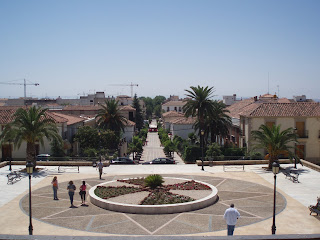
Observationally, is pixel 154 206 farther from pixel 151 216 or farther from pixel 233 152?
pixel 233 152

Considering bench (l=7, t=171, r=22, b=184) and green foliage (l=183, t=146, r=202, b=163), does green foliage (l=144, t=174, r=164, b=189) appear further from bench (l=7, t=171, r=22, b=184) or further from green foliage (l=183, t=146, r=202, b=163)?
green foliage (l=183, t=146, r=202, b=163)

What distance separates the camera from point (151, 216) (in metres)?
18.0

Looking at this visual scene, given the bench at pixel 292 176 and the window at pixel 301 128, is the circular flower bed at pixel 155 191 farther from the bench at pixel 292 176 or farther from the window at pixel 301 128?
the window at pixel 301 128

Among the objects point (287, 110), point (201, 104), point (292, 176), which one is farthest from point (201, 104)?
point (292, 176)

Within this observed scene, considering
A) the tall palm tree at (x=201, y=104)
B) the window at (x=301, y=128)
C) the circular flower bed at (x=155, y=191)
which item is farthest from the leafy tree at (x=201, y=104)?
the circular flower bed at (x=155, y=191)

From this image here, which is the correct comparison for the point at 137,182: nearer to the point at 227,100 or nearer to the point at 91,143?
the point at 91,143

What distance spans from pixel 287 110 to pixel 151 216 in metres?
29.3

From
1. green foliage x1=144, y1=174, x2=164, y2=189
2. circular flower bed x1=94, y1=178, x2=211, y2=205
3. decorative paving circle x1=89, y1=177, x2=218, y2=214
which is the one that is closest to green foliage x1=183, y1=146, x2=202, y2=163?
circular flower bed x1=94, y1=178, x2=211, y2=205

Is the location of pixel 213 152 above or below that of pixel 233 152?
above

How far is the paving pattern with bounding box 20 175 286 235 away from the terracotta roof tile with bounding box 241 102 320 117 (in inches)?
793

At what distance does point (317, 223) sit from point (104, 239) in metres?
12.2

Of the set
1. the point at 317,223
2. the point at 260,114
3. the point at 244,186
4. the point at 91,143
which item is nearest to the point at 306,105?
the point at 260,114

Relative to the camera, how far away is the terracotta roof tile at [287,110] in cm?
4153

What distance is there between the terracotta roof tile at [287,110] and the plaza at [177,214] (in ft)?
47.1
